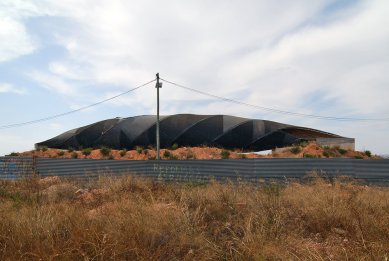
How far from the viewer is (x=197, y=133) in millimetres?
51000

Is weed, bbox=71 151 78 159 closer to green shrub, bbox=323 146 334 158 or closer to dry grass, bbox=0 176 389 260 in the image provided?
green shrub, bbox=323 146 334 158

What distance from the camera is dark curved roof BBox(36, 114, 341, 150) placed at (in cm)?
5072

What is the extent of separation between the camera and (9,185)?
10250mm

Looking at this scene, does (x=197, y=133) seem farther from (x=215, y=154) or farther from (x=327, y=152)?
(x=327, y=152)

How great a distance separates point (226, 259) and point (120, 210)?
2.13m

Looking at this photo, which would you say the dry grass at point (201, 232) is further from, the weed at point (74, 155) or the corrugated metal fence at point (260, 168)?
the weed at point (74, 155)

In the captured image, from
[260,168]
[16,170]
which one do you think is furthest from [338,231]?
A: [260,168]

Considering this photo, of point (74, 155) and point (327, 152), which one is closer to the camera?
point (327, 152)

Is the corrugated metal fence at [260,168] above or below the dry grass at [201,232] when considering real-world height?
above

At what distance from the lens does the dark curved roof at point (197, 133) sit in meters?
50.7

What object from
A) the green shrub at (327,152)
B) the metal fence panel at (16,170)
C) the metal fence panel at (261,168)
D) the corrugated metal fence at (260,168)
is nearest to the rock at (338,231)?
the metal fence panel at (16,170)

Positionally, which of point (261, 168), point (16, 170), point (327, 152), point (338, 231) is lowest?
point (338, 231)

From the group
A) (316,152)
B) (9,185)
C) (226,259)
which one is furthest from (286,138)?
(226,259)

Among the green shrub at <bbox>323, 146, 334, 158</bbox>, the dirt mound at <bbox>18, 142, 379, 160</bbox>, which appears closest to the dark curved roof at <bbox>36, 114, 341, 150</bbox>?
the dirt mound at <bbox>18, 142, 379, 160</bbox>
